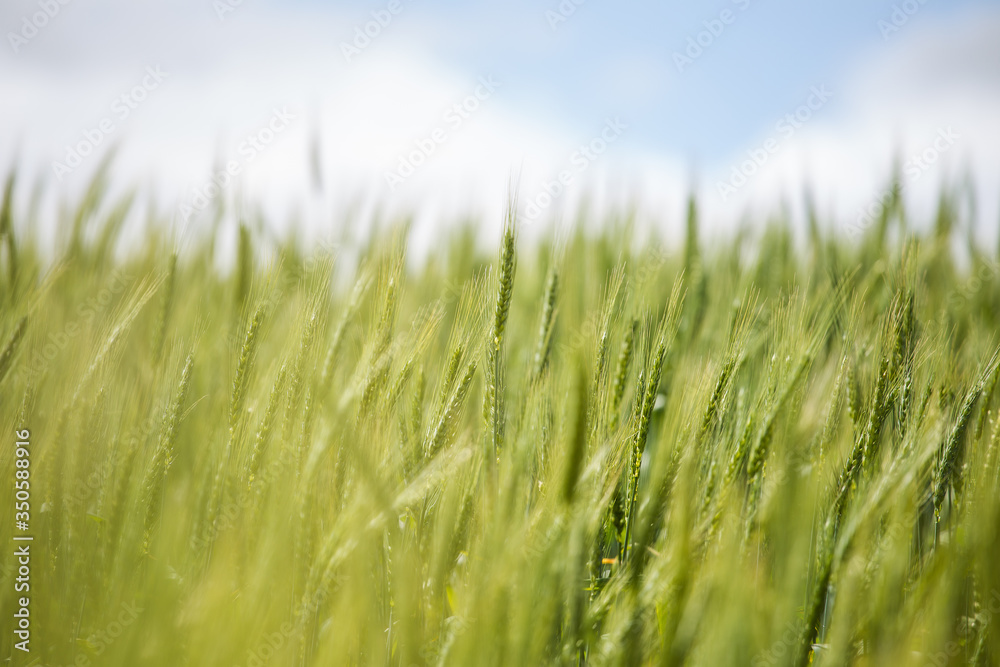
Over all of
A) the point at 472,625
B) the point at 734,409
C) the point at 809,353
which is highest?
the point at 809,353

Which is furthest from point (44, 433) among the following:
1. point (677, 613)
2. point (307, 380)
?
point (677, 613)

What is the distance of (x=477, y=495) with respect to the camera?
1.06 meters

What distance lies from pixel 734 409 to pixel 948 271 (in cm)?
206

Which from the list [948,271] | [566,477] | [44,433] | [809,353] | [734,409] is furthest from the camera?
[948,271]

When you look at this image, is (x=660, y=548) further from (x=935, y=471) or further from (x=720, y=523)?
(x=935, y=471)

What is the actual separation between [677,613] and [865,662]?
39 cm

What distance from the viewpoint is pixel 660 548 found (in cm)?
126

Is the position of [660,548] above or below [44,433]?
below

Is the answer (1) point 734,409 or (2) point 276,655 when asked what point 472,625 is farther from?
(1) point 734,409

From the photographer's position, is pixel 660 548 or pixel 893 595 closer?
pixel 893 595

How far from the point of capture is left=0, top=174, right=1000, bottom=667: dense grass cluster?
79cm

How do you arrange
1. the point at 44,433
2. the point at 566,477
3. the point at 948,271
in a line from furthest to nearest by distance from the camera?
the point at 948,271
the point at 44,433
the point at 566,477

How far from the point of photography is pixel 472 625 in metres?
0.74

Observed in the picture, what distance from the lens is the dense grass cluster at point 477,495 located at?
31.3 inches
